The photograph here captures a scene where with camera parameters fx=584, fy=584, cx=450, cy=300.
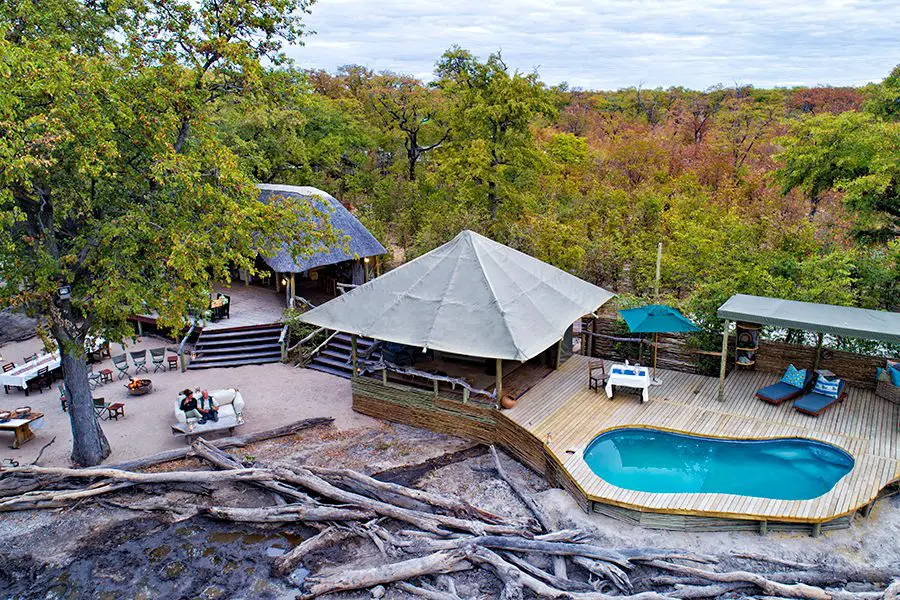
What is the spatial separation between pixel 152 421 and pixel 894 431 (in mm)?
15266

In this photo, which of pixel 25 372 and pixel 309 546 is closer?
pixel 309 546

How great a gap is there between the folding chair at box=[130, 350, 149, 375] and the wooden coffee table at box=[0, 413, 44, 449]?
11.9 ft

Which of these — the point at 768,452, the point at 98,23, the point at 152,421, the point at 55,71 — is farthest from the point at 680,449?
the point at 98,23

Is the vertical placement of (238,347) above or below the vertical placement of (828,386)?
below

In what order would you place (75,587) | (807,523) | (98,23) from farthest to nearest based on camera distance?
1. (98,23)
2. (807,523)
3. (75,587)

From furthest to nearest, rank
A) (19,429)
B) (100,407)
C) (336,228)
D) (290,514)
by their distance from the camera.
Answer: (336,228), (100,407), (19,429), (290,514)

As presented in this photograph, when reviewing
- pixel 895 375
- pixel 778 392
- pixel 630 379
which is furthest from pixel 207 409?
pixel 895 375

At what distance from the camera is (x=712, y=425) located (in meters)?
11.7

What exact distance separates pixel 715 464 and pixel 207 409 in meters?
10.3

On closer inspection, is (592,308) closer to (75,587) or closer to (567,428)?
(567,428)

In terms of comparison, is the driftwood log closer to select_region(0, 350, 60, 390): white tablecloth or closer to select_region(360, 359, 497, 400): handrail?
select_region(360, 359, 497, 400): handrail

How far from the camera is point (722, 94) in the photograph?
5359 cm

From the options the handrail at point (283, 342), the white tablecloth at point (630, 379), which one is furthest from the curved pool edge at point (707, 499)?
the handrail at point (283, 342)

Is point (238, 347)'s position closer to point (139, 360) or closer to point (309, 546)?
point (139, 360)
